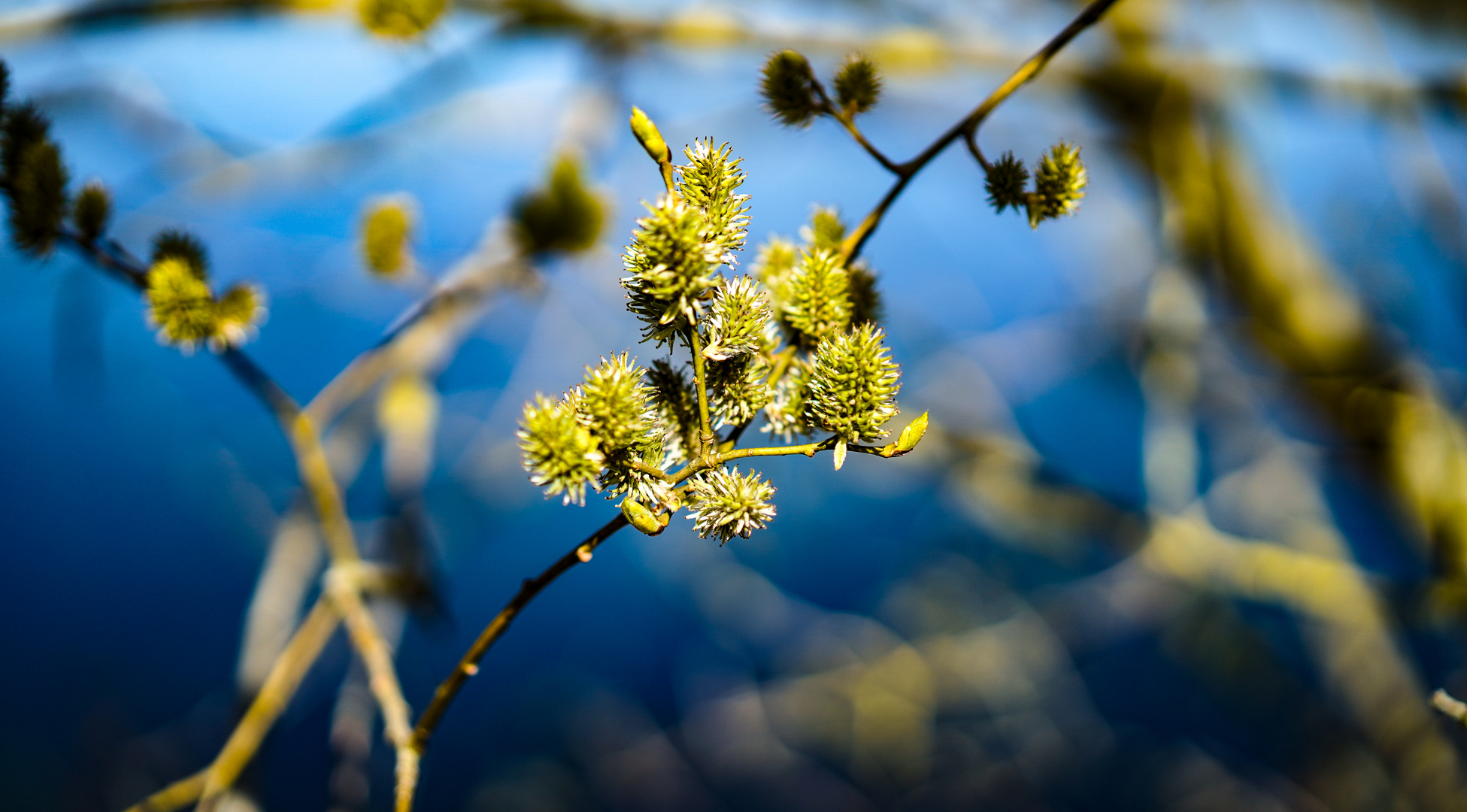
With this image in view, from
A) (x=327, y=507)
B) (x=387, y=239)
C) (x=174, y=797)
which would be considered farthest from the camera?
(x=387, y=239)

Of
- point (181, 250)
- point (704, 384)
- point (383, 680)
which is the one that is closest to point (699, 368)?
point (704, 384)

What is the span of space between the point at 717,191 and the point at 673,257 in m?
0.03

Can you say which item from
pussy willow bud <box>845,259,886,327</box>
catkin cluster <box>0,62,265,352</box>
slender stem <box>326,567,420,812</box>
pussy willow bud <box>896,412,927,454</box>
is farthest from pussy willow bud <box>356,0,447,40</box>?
pussy willow bud <box>896,412,927,454</box>

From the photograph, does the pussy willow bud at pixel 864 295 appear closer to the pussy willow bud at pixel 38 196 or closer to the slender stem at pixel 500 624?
the slender stem at pixel 500 624

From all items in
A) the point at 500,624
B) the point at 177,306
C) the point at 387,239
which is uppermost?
the point at 387,239

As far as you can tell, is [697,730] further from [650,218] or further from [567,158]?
[650,218]

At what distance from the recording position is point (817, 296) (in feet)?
0.96

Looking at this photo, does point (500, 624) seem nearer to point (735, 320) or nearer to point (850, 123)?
point (735, 320)

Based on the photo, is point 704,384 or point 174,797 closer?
point 704,384

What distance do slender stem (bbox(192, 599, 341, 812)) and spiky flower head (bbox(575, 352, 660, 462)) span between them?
0.44 m

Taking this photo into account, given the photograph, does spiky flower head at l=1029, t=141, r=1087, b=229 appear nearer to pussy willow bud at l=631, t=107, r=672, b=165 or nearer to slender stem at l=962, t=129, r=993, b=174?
slender stem at l=962, t=129, r=993, b=174

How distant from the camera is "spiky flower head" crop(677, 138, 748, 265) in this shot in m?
0.25

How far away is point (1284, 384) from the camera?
1.15 m

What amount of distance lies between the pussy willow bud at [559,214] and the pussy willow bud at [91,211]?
406mm
